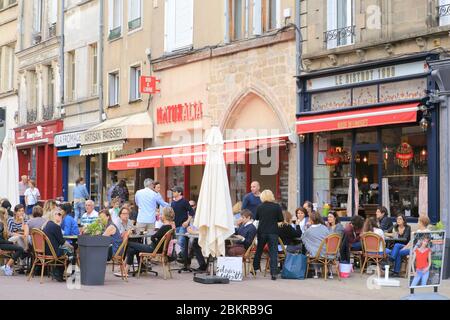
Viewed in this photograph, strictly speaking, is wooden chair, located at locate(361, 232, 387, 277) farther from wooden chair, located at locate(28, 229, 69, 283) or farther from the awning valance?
the awning valance

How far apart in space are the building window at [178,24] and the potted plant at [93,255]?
1222 centimetres

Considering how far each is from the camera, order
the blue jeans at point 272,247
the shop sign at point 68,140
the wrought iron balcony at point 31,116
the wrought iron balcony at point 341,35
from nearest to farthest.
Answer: the blue jeans at point 272,247
the wrought iron balcony at point 341,35
the shop sign at point 68,140
the wrought iron balcony at point 31,116

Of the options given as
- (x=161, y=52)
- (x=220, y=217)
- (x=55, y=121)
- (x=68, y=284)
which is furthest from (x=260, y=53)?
(x=55, y=121)

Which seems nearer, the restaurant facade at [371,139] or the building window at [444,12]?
the building window at [444,12]

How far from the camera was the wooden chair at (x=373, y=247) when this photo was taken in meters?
16.7

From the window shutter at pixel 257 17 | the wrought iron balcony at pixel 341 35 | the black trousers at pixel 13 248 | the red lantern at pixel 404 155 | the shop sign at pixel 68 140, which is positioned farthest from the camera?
the shop sign at pixel 68 140

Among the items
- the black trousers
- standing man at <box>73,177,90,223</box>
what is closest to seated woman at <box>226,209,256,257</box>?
the black trousers

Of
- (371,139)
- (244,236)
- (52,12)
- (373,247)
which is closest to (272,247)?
(244,236)

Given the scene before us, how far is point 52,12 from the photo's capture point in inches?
1437

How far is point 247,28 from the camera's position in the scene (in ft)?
79.5

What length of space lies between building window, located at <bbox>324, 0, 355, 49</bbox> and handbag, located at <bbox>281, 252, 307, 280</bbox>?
6241 millimetres

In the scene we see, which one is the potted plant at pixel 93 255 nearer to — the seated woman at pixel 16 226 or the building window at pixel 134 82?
the seated woman at pixel 16 226

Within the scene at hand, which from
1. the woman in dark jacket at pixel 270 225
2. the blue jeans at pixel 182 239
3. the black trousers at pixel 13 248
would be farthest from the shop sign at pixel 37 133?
the woman in dark jacket at pixel 270 225

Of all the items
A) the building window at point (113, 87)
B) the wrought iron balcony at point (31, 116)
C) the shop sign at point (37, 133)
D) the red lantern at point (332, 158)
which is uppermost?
the building window at point (113, 87)
